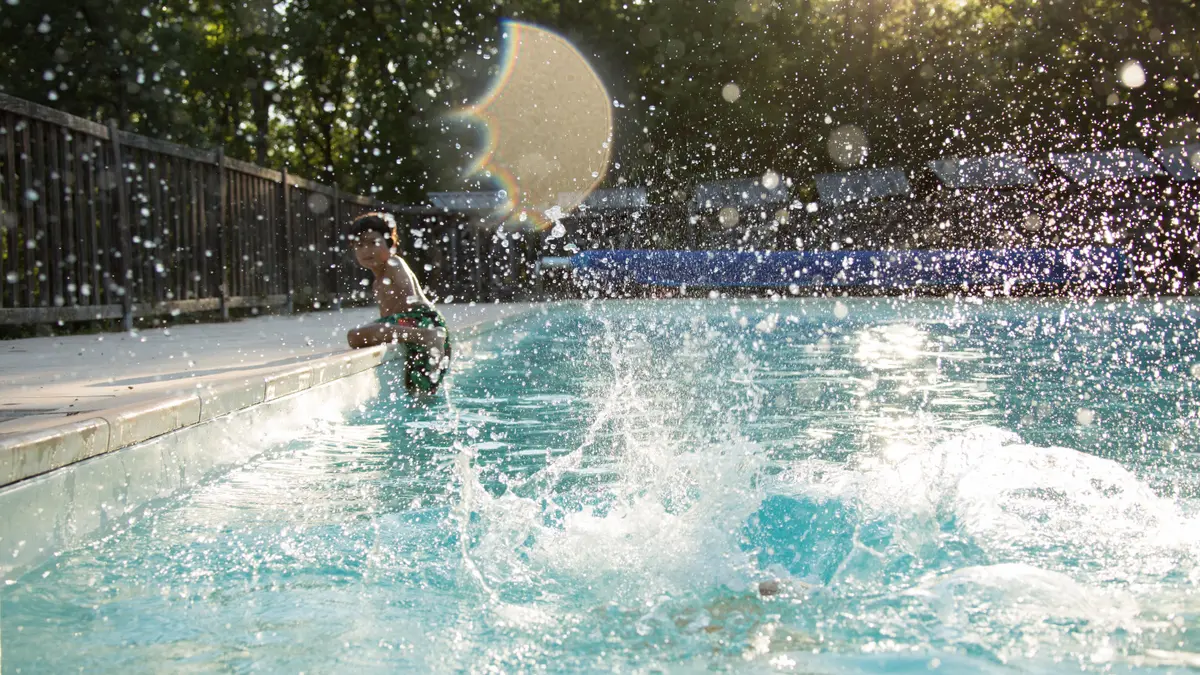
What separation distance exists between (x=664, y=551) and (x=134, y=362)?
4648 millimetres

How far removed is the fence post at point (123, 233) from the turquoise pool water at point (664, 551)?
489 centimetres

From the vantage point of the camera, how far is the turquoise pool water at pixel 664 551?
2715mm

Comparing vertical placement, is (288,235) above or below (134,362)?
above

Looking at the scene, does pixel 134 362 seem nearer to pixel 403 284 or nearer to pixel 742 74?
pixel 403 284

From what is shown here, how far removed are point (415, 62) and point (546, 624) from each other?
3236 cm

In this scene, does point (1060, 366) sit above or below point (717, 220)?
below

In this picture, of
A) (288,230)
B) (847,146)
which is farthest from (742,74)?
(288,230)

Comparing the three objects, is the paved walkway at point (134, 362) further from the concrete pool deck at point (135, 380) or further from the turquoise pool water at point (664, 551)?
the turquoise pool water at point (664, 551)

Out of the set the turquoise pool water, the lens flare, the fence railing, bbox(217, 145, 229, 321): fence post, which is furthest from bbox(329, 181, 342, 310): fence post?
the lens flare

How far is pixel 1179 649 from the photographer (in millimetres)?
2666

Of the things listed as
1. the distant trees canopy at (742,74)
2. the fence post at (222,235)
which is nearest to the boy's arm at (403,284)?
the fence post at (222,235)

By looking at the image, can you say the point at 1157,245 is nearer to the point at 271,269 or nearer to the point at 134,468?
the point at 271,269

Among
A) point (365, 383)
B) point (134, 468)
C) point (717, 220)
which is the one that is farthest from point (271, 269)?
point (717, 220)

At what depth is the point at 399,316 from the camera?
25.3 ft
